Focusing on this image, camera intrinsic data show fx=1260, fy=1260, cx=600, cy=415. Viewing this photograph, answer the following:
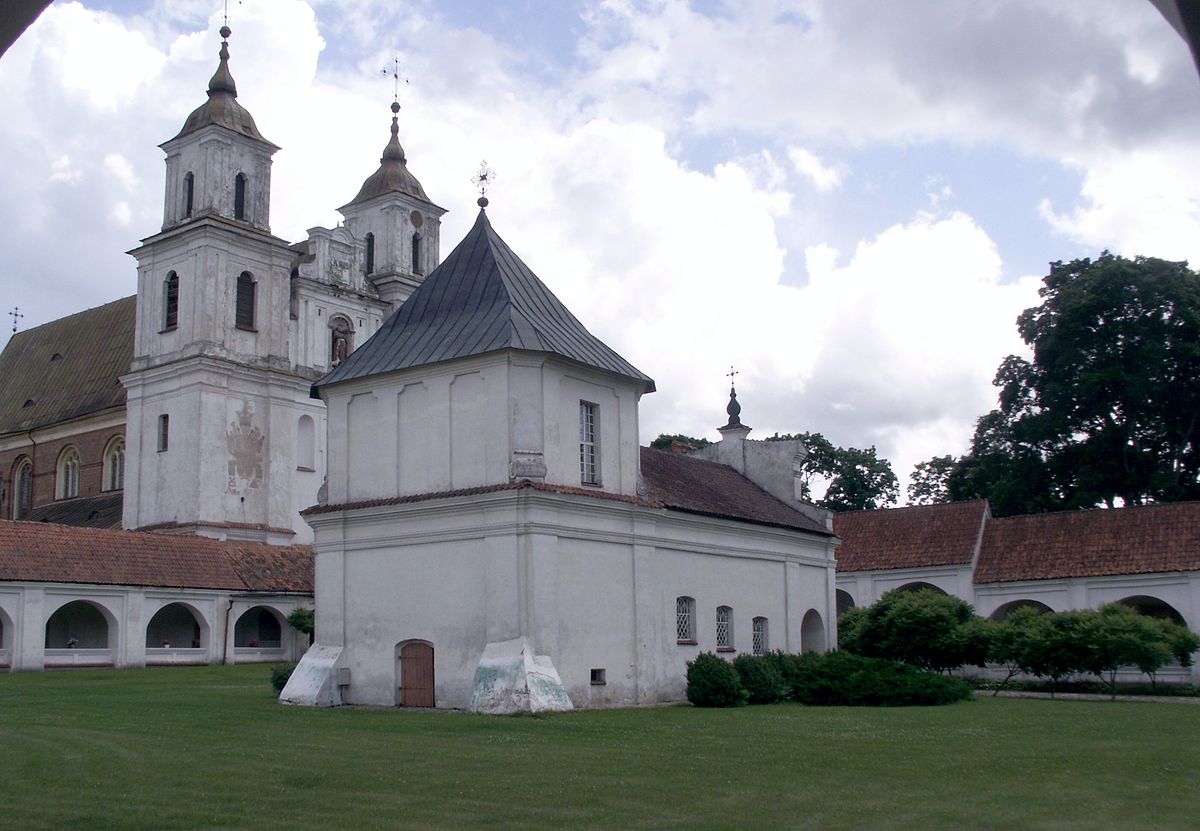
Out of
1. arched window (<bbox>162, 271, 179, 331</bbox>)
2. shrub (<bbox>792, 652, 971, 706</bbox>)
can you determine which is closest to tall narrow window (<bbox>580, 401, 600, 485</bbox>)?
shrub (<bbox>792, 652, 971, 706</bbox>)

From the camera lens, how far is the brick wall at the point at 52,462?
59.2 meters

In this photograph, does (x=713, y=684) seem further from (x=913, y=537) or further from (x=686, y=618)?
(x=913, y=537)

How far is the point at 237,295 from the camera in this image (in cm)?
5438

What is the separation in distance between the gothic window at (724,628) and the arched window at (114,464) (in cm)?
3885

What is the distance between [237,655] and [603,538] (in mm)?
24139

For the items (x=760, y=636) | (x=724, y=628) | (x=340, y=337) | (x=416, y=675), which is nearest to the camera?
(x=416, y=675)

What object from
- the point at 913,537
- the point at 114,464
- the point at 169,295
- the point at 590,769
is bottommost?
the point at 590,769

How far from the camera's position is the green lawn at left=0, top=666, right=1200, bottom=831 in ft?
37.3

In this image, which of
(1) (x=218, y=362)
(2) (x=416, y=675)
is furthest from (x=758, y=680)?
(1) (x=218, y=362)

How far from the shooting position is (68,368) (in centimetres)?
6412

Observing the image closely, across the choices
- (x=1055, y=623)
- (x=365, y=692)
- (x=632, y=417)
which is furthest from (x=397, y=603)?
(x=1055, y=623)

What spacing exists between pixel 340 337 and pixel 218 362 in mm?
8056

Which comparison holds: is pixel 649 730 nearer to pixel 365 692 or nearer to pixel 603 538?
pixel 603 538

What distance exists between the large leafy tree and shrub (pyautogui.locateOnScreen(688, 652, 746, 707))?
2813 centimetres
